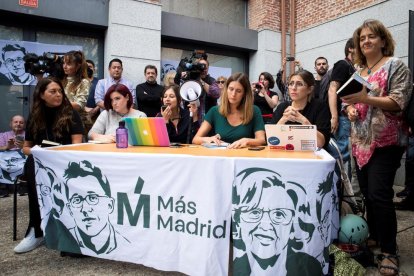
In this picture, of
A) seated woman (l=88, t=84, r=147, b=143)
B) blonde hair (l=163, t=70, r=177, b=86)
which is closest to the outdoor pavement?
seated woman (l=88, t=84, r=147, b=143)

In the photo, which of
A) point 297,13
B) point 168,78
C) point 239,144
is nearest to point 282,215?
point 239,144

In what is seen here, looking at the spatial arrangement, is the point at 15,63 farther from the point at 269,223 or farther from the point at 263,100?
the point at 269,223

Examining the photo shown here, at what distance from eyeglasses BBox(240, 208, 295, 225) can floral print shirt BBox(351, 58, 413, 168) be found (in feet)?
2.83

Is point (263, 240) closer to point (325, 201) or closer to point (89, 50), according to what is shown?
point (325, 201)

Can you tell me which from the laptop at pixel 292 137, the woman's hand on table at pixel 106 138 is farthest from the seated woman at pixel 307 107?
the woman's hand on table at pixel 106 138

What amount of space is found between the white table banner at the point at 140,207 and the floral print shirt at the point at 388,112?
41.5 inches

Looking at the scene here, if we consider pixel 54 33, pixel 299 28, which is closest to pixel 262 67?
pixel 299 28

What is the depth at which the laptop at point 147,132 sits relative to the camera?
8.17 ft

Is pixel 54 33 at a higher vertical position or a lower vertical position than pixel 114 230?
higher

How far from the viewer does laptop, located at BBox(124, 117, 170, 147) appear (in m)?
2.49

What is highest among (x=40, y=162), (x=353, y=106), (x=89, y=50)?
(x=89, y=50)

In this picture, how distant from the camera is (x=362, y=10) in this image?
571 centimetres

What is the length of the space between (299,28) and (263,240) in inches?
251

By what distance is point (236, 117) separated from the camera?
2895 millimetres
